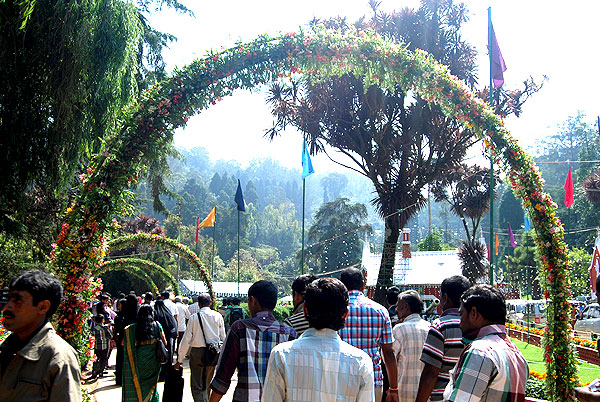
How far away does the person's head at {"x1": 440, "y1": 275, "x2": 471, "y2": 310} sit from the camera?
4910mm

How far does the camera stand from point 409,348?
550cm

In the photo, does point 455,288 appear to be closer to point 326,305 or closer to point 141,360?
point 326,305

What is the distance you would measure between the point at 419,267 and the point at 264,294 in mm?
25645

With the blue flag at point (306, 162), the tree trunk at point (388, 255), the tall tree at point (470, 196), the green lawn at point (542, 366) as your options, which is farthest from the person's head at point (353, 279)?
the tall tree at point (470, 196)

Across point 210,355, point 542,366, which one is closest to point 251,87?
point 210,355

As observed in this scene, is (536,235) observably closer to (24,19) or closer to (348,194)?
(24,19)

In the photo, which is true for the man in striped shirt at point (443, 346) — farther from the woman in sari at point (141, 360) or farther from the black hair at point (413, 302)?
the woman in sari at point (141, 360)

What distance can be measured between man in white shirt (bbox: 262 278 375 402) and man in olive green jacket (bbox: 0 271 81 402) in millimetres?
1037

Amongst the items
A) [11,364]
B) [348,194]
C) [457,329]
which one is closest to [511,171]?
[457,329]

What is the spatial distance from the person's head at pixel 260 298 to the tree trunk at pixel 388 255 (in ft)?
50.5

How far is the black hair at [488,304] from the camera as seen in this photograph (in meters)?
3.48

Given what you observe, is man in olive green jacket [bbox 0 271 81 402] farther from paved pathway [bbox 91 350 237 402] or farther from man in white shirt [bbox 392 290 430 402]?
paved pathway [bbox 91 350 237 402]

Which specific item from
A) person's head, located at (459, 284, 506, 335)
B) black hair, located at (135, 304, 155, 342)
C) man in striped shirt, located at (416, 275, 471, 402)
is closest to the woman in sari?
black hair, located at (135, 304, 155, 342)

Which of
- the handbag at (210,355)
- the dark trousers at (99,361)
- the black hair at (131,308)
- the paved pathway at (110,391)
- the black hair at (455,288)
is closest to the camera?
the black hair at (455,288)
